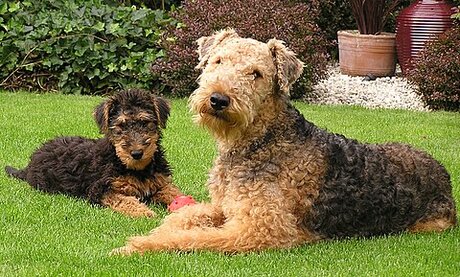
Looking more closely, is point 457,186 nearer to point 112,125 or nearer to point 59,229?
point 112,125

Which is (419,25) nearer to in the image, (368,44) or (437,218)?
(368,44)

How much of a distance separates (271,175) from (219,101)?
74 cm

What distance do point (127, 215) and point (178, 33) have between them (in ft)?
22.0

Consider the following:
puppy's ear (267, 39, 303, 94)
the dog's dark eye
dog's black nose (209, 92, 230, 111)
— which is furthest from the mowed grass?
puppy's ear (267, 39, 303, 94)

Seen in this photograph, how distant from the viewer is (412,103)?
13.9 m

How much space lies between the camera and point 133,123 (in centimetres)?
745

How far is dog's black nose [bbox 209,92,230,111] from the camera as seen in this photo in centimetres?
564

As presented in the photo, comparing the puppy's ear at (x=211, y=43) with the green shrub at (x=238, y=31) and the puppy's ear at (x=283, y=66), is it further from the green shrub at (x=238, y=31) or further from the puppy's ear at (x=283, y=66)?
the green shrub at (x=238, y=31)

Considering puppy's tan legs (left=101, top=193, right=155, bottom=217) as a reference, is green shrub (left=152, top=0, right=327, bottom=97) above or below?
below

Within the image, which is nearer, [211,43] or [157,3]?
[211,43]

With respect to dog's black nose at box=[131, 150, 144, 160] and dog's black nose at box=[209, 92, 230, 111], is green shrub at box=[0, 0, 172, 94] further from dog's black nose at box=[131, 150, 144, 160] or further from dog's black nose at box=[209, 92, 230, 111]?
dog's black nose at box=[209, 92, 230, 111]

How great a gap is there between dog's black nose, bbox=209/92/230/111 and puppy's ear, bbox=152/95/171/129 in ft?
6.45

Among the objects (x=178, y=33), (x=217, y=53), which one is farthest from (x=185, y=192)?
(x=178, y=33)

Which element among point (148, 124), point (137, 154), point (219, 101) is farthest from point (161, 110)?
point (219, 101)
